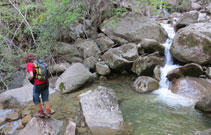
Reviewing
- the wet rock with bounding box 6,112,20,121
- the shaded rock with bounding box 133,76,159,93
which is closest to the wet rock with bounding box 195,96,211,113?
the shaded rock with bounding box 133,76,159,93

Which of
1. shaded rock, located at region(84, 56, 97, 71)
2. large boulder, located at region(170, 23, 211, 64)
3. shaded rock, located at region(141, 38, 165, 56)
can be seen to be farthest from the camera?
shaded rock, located at region(84, 56, 97, 71)

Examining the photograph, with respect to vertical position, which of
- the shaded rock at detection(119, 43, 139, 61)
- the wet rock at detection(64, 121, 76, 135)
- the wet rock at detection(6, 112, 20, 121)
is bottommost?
the wet rock at detection(6, 112, 20, 121)

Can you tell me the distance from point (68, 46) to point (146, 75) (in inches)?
180

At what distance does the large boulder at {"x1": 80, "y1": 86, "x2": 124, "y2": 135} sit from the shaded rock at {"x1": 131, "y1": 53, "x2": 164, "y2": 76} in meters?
2.94

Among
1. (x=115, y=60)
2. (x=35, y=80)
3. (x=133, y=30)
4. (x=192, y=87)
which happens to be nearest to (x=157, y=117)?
(x=192, y=87)

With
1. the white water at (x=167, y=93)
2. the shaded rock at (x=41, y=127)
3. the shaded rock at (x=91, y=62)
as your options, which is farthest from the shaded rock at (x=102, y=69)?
the shaded rock at (x=41, y=127)

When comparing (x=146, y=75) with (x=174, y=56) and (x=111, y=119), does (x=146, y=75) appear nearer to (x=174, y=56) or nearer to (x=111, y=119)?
(x=174, y=56)

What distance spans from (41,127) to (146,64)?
5045mm

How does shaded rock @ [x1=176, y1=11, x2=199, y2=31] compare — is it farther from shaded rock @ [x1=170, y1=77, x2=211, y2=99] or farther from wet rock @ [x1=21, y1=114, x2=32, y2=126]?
wet rock @ [x1=21, y1=114, x2=32, y2=126]

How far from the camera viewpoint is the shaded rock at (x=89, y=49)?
29.5 ft

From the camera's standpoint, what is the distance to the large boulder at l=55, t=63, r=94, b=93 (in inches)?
263

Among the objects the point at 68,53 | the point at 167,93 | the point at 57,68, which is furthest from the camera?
the point at 68,53

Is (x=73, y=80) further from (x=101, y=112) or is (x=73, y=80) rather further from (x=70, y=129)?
(x=70, y=129)

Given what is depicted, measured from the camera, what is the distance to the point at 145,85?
652 cm
